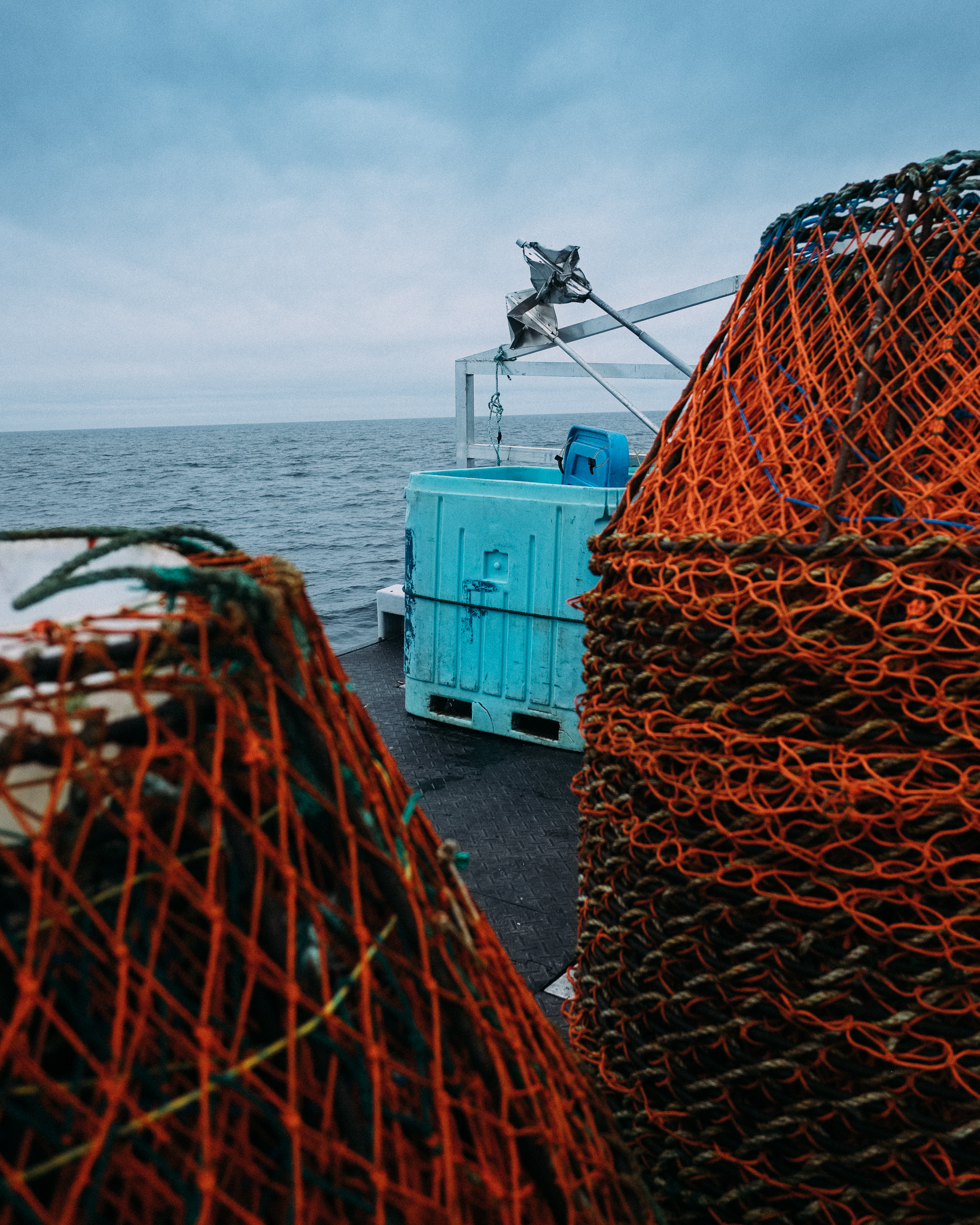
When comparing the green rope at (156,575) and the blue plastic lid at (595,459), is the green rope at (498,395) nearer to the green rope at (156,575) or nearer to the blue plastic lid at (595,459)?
the blue plastic lid at (595,459)

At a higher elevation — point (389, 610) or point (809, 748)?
point (809, 748)

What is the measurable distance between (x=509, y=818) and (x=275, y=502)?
30.3m

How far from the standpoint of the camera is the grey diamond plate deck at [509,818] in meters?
3.60

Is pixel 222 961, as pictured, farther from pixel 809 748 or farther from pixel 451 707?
pixel 451 707

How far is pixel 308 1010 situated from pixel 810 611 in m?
1.11

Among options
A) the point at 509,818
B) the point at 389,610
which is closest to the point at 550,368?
the point at 389,610

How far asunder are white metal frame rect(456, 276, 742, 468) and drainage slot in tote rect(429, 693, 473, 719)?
10.7 feet

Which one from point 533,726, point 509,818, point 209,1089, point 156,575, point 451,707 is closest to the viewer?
point 209,1089

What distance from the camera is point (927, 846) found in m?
1.48

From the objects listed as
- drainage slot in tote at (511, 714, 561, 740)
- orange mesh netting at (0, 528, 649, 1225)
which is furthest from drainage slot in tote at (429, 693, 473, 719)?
orange mesh netting at (0, 528, 649, 1225)

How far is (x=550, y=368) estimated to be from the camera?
9109mm

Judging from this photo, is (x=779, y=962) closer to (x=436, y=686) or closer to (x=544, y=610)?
(x=544, y=610)

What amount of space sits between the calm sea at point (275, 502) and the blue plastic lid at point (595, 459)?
98.8 inches

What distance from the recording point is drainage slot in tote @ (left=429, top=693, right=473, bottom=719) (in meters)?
6.07
